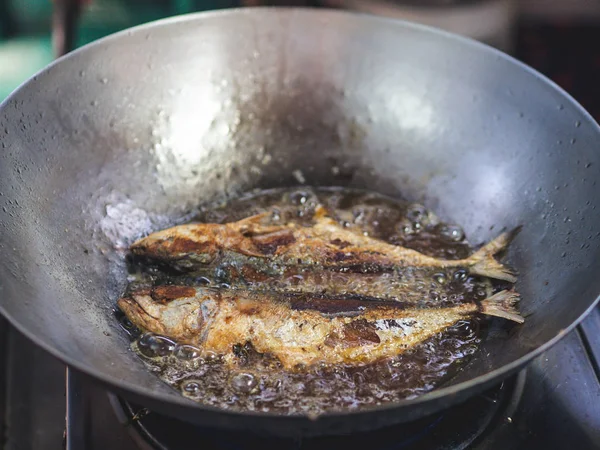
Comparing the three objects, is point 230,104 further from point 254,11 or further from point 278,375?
point 278,375

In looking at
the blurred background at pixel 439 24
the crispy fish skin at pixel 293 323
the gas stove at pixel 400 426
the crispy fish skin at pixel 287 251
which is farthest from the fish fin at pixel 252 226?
the blurred background at pixel 439 24

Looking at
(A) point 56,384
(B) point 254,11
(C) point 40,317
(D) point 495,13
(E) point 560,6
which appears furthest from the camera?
(E) point 560,6

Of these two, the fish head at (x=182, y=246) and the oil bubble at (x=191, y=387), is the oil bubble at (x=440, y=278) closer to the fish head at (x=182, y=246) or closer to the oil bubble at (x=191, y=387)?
the fish head at (x=182, y=246)

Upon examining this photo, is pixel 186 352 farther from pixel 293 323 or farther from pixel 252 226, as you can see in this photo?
pixel 252 226

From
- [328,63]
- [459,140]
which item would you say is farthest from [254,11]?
[459,140]

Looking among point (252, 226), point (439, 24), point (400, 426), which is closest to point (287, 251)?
point (252, 226)

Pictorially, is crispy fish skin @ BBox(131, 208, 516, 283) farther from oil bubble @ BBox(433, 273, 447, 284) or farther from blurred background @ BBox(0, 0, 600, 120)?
blurred background @ BBox(0, 0, 600, 120)
